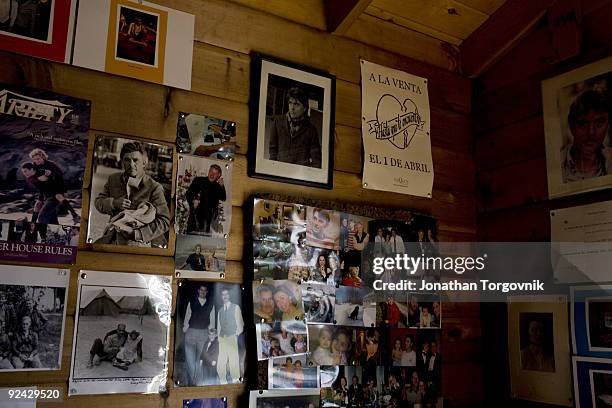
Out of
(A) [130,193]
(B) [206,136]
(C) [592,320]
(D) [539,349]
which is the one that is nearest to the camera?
(A) [130,193]

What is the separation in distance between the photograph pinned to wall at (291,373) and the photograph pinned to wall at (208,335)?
0.24 feet

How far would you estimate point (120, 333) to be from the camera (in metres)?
1.13

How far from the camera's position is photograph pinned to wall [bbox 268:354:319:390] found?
4.18ft

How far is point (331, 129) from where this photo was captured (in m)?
1.49

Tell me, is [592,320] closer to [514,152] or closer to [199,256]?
[514,152]

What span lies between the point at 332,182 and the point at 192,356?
0.59 meters

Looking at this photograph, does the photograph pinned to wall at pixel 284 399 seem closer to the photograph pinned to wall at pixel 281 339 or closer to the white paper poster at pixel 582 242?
the photograph pinned to wall at pixel 281 339

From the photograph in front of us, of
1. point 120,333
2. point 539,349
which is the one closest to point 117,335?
point 120,333

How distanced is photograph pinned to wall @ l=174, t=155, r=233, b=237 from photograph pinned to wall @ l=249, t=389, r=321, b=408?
39 cm

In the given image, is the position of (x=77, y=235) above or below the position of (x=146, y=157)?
below

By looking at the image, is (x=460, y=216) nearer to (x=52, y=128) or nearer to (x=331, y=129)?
(x=331, y=129)

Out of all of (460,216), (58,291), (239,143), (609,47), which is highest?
(609,47)

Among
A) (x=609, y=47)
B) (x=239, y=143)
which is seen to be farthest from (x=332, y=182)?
(x=609, y=47)

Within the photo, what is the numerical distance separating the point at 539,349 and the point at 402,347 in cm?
39
